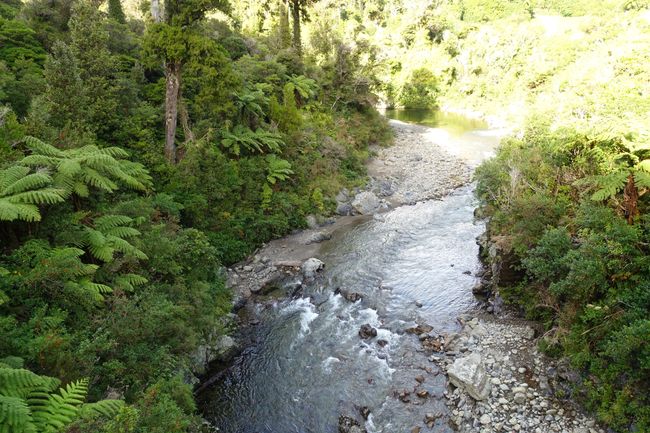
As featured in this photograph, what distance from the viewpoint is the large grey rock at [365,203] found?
68.7 ft

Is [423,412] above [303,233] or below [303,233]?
below

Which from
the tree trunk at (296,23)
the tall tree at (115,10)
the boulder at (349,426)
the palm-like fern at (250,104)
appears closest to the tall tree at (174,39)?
the palm-like fern at (250,104)

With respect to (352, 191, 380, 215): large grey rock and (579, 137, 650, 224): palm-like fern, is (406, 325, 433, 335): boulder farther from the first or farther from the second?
(352, 191, 380, 215): large grey rock

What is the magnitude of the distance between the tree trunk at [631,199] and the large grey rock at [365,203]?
12.7 metres

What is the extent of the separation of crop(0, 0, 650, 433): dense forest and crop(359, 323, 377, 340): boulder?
4.07m

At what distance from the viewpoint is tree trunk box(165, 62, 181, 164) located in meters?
15.0

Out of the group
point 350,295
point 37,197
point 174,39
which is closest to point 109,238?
point 37,197

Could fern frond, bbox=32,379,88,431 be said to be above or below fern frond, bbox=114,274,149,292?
above

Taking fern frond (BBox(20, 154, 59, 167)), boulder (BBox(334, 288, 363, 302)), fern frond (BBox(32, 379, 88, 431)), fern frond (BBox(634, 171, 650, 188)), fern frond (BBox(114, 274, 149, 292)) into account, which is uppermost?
fern frond (BBox(20, 154, 59, 167))

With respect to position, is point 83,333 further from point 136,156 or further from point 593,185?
point 593,185

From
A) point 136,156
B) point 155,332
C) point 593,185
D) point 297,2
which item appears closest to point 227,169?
point 136,156

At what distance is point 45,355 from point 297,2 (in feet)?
89.9

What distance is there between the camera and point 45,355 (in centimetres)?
558

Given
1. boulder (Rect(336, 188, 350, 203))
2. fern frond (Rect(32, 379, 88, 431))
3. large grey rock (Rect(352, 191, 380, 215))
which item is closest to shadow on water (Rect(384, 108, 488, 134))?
large grey rock (Rect(352, 191, 380, 215))
